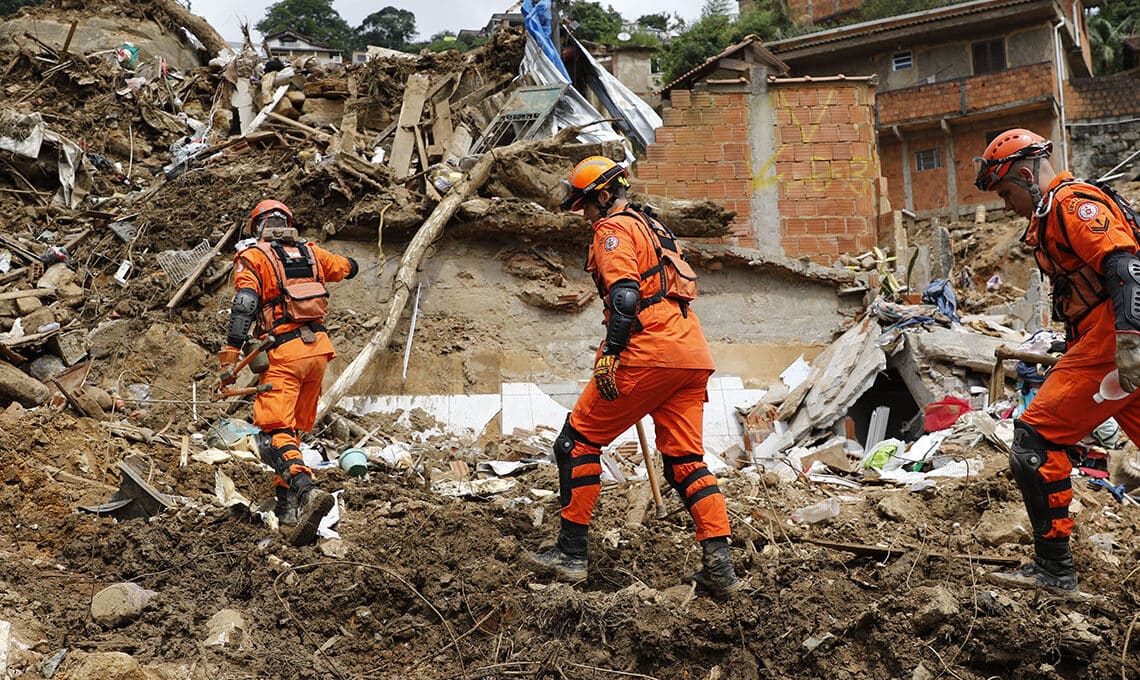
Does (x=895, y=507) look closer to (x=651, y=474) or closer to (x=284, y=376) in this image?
(x=651, y=474)

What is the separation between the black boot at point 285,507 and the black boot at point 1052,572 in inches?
146

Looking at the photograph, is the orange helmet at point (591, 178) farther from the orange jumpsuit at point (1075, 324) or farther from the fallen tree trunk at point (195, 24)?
the fallen tree trunk at point (195, 24)

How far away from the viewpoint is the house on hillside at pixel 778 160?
11375mm

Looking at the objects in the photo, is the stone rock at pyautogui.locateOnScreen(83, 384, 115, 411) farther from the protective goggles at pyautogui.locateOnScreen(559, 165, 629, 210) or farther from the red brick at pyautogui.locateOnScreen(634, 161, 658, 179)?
the red brick at pyautogui.locateOnScreen(634, 161, 658, 179)

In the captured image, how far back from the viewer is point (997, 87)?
90.9 feet

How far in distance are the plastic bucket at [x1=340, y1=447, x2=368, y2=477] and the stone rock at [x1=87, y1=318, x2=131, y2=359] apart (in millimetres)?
2843

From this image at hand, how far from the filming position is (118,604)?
14.0 feet

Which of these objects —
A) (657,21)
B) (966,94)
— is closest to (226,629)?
(966,94)

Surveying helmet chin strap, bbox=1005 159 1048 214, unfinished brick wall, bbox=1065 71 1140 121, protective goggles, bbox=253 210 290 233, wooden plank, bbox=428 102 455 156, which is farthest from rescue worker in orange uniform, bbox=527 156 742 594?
unfinished brick wall, bbox=1065 71 1140 121

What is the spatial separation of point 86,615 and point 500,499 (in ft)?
9.96

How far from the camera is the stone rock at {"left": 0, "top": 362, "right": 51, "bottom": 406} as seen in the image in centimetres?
783

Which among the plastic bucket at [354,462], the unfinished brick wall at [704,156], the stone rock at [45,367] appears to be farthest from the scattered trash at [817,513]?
the stone rock at [45,367]

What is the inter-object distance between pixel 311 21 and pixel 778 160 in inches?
1818

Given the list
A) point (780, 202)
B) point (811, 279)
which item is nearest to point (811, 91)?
point (780, 202)
